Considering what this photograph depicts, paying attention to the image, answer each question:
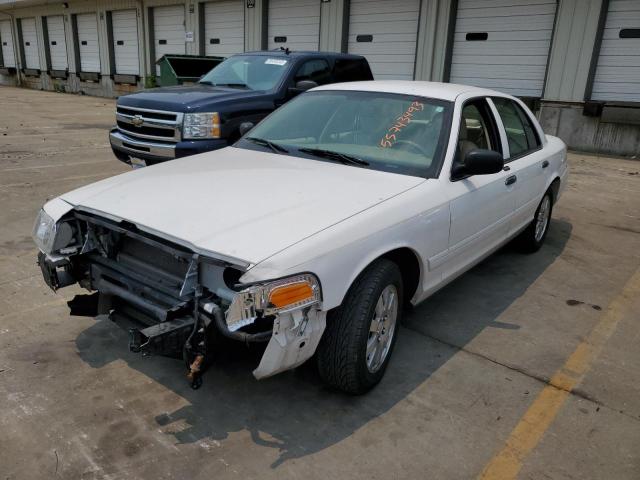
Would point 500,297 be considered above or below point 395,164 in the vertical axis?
below

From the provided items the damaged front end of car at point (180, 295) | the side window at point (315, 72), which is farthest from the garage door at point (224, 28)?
the damaged front end of car at point (180, 295)

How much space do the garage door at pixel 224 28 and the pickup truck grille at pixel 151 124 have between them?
1317 cm

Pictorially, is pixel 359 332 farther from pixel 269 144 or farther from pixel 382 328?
pixel 269 144

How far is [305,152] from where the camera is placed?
3.81 m

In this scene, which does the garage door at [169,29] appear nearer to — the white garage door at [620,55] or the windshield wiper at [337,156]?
the white garage door at [620,55]

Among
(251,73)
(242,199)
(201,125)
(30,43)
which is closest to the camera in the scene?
(242,199)

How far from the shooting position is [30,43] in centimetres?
3162

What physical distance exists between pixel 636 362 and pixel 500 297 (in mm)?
1138

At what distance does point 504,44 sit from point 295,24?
7.05 meters

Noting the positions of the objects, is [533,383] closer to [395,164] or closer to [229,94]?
[395,164]

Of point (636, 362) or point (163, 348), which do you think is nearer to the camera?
point (163, 348)

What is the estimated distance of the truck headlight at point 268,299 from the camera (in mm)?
2314

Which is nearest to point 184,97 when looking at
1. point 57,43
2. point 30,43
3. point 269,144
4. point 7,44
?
point 269,144

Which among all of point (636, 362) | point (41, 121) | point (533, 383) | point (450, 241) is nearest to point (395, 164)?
point (450, 241)
